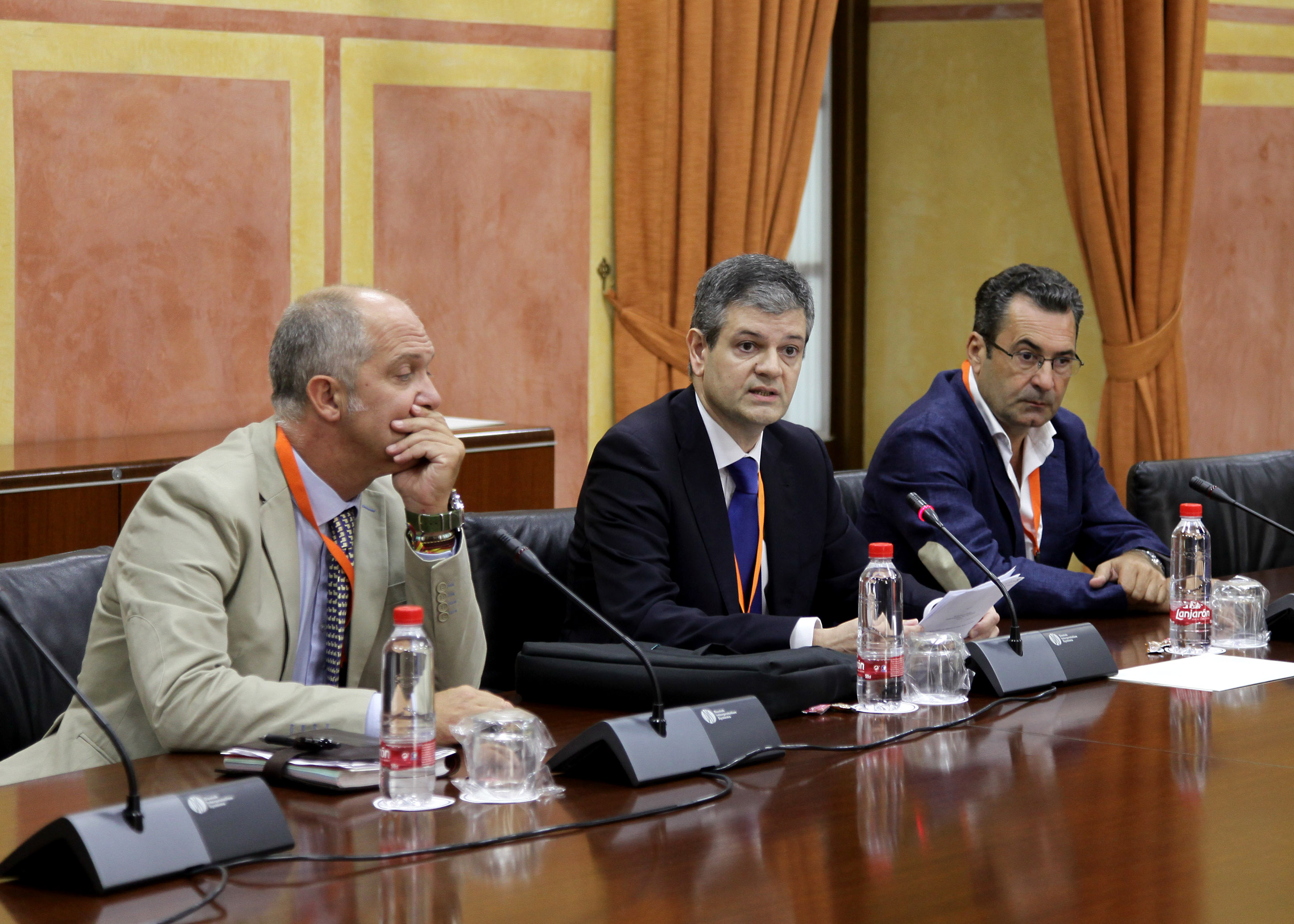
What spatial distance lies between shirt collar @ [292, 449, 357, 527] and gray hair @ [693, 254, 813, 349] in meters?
0.87

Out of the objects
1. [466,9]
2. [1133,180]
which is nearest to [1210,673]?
[466,9]

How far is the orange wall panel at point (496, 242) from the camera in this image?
16.5ft

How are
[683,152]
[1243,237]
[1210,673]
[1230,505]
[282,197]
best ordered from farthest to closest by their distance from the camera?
[1243,237] < [683,152] < [282,197] < [1230,505] < [1210,673]

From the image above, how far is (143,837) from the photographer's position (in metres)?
1.53

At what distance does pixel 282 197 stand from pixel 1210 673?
3.12 m

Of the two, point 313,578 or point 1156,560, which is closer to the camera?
point 313,578

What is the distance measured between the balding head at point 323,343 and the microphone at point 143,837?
0.77 metres

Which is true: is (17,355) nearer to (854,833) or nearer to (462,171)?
(462,171)

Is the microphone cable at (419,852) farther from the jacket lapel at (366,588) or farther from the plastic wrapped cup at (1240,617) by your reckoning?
the plastic wrapped cup at (1240,617)

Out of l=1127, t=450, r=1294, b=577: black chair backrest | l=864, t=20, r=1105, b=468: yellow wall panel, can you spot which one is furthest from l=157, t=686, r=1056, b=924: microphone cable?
l=864, t=20, r=1105, b=468: yellow wall panel

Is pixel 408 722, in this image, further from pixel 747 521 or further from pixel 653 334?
pixel 653 334

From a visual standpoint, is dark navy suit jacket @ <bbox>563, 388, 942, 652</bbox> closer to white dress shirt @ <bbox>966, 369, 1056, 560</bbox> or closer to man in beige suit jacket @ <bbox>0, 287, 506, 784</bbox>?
man in beige suit jacket @ <bbox>0, 287, 506, 784</bbox>

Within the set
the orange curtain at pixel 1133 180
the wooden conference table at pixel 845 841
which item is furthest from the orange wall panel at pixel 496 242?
the wooden conference table at pixel 845 841

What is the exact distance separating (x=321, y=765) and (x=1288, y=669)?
5.36 ft
